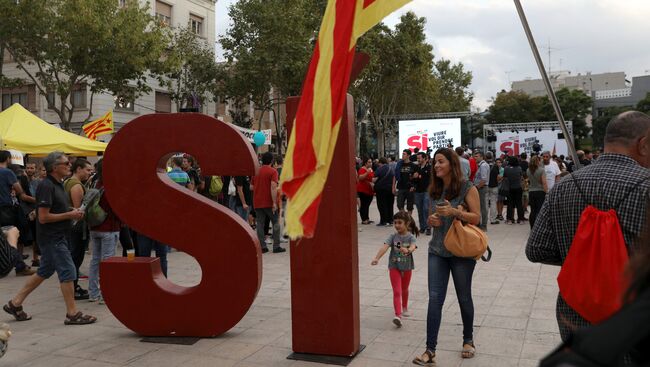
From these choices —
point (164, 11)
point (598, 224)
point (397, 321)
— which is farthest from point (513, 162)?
Result: point (164, 11)

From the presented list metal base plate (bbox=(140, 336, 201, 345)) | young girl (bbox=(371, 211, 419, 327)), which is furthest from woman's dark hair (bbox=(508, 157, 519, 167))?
metal base plate (bbox=(140, 336, 201, 345))

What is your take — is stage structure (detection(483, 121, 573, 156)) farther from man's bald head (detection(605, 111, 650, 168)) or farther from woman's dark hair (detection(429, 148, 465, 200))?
man's bald head (detection(605, 111, 650, 168))

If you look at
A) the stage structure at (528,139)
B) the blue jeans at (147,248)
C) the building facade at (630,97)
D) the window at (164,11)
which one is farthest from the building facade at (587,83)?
the blue jeans at (147,248)

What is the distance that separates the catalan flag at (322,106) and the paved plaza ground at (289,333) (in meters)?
2.33

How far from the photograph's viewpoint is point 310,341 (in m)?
4.73

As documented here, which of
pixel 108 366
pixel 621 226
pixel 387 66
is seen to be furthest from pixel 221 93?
pixel 621 226

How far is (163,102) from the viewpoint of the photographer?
32344mm

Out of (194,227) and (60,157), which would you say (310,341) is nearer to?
(194,227)

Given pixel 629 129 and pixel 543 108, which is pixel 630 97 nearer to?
pixel 543 108

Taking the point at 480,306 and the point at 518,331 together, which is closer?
the point at 518,331

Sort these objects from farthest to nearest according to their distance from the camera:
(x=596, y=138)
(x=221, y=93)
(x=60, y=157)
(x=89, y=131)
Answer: (x=596, y=138) < (x=221, y=93) < (x=89, y=131) < (x=60, y=157)

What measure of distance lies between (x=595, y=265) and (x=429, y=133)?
22.1m

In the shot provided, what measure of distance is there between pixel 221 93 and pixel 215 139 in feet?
81.1

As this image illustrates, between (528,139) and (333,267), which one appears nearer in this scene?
(333,267)
